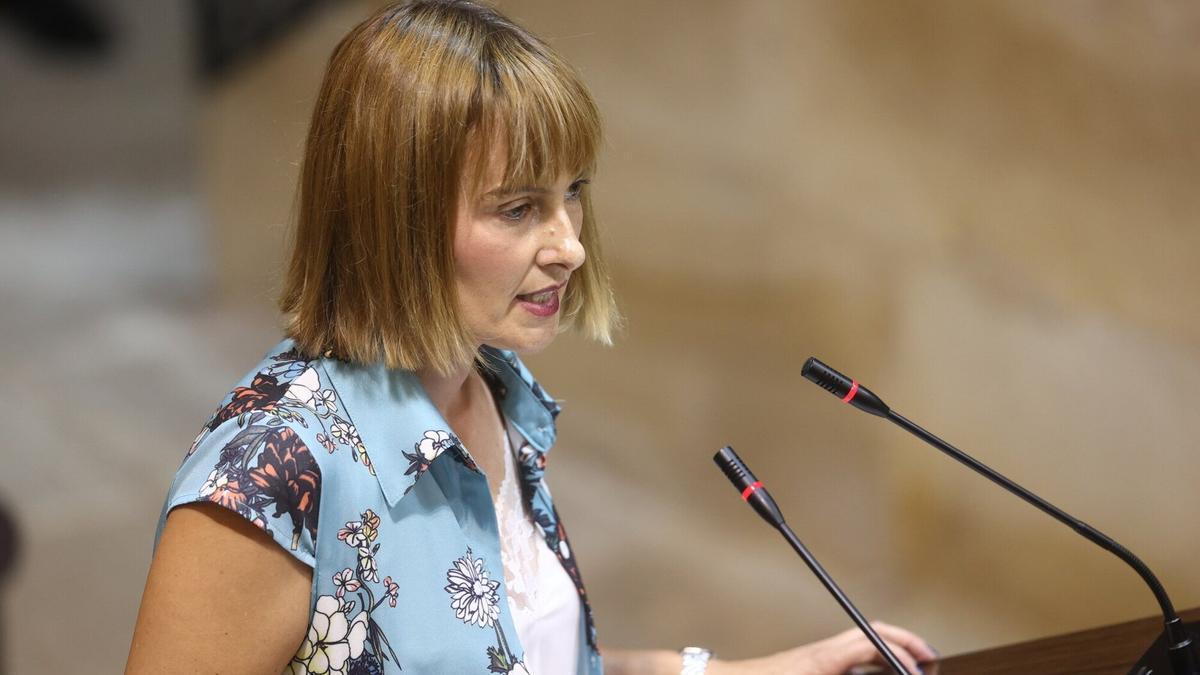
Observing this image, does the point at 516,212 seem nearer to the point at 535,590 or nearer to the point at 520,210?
the point at 520,210

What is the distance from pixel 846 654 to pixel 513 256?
Answer: 0.60 metres

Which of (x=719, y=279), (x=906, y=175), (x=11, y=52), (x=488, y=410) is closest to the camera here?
(x=488, y=410)

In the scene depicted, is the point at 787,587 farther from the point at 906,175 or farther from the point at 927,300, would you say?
the point at 906,175

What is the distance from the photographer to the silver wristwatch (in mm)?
1468

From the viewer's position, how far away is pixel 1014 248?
2.72 m

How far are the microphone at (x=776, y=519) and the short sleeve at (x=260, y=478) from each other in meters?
0.36

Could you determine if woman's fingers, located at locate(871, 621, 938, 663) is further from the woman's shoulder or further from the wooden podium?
the woman's shoulder

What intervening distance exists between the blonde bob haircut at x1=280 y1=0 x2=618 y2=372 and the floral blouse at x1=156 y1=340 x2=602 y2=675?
0.18 feet

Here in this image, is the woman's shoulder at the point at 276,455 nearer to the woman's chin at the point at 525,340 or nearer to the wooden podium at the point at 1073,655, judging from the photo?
the woman's chin at the point at 525,340

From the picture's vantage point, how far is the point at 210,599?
0.98m

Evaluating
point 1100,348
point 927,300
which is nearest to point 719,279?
point 927,300

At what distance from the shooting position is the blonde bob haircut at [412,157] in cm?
112

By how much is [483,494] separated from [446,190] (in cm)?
30

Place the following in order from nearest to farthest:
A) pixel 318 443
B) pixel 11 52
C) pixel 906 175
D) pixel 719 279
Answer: pixel 318 443, pixel 11 52, pixel 906 175, pixel 719 279
